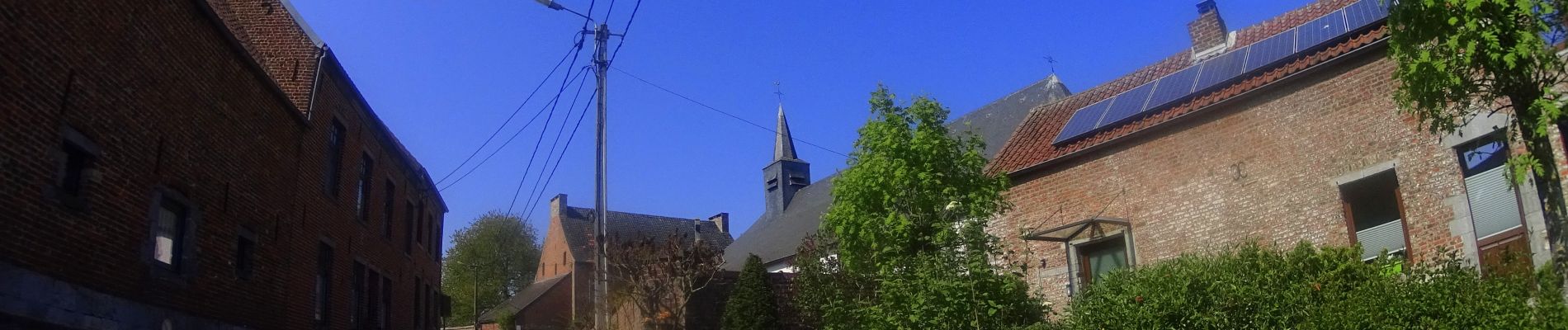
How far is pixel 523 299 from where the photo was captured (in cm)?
5122

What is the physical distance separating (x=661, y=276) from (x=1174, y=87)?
39.3 feet

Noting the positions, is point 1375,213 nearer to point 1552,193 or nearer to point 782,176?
point 1552,193

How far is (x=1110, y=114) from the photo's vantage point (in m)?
15.5

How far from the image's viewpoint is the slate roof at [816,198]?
2814 centimetres

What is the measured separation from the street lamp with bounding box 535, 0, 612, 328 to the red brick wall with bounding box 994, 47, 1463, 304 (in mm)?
7096

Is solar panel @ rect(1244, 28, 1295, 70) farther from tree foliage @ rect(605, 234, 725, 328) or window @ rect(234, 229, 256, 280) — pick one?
tree foliage @ rect(605, 234, 725, 328)

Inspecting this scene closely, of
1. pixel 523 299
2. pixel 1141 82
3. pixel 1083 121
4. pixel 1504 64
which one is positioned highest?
→ pixel 523 299

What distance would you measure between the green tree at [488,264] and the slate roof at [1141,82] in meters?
43.2

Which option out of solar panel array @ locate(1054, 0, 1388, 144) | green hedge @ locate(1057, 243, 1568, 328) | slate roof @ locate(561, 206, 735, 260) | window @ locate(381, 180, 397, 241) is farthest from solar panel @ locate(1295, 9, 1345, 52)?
slate roof @ locate(561, 206, 735, 260)

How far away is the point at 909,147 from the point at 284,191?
8.09m

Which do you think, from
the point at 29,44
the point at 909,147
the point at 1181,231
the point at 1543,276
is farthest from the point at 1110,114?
the point at 29,44

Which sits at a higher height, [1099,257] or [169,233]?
[169,233]

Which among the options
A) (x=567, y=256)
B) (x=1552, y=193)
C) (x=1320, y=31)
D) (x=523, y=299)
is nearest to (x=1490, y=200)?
(x=1320, y=31)

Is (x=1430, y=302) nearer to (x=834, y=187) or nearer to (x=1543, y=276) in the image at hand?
(x=1543, y=276)
